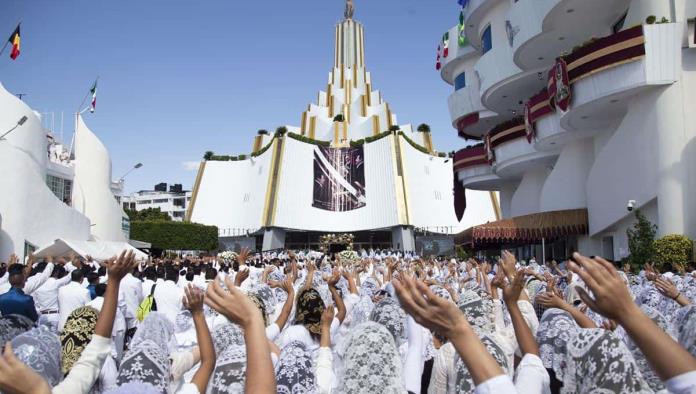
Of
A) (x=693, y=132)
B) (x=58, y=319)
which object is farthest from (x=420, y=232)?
(x=58, y=319)

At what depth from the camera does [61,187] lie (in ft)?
84.6

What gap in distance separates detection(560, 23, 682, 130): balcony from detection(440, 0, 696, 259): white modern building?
0.02 meters

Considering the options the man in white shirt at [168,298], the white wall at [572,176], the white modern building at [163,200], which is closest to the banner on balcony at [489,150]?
the white wall at [572,176]

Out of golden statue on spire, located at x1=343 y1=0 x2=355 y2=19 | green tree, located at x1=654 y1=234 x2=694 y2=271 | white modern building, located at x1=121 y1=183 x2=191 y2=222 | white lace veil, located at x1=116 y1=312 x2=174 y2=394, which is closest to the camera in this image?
white lace veil, located at x1=116 y1=312 x2=174 y2=394

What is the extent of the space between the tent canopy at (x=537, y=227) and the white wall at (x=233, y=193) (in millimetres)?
22355

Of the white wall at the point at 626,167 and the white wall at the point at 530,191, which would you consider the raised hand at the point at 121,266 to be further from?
the white wall at the point at 530,191

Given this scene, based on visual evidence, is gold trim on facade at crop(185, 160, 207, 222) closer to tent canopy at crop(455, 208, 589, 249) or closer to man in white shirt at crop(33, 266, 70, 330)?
tent canopy at crop(455, 208, 589, 249)

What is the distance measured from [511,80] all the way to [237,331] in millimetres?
20779

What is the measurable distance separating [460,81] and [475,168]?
4.80 m

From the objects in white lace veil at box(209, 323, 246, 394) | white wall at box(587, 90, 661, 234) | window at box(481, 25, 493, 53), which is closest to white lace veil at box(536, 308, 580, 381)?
white lace veil at box(209, 323, 246, 394)

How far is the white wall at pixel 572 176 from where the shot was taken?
20.8 m

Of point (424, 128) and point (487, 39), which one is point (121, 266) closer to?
point (487, 39)

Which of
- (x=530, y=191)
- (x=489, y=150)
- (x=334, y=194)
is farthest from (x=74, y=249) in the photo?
(x=334, y=194)

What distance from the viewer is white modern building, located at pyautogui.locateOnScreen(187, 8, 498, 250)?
41562mm
